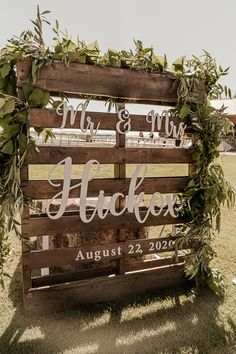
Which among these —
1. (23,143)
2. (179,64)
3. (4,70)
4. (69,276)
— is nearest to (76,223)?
(69,276)

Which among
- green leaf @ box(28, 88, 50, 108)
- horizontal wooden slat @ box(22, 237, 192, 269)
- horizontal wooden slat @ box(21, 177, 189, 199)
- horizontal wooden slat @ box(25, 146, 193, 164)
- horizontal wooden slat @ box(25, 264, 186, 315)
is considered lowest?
horizontal wooden slat @ box(25, 264, 186, 315)

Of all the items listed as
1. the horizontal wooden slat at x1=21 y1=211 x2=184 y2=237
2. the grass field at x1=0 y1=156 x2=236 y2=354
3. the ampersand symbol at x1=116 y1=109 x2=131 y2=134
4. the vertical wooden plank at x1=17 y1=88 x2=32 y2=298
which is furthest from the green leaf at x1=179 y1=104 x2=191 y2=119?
the grass field at x1=0 y1=156 x2=236 y2=354

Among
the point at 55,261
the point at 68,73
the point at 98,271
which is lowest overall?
the point at 98,271

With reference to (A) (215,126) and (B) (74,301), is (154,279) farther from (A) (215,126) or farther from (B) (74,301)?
(A) (215,126)

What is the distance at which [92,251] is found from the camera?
10.3 ft

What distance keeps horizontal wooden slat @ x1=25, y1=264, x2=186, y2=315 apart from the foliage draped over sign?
10.9 inches

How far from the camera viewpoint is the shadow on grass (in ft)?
8.51

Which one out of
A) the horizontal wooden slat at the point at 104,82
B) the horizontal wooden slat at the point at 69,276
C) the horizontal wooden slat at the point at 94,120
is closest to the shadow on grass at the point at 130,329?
the horizontal wooden slat at the point at 69,276

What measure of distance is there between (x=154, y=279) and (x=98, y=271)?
2.20 ft

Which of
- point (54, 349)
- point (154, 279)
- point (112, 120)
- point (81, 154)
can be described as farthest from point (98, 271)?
point (112, 120)

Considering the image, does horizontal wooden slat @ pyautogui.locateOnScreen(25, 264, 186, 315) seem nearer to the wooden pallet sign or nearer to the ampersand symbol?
the wooden pallet sign

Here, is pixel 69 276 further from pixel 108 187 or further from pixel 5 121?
pixel 5 121

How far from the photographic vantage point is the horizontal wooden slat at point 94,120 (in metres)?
2.75

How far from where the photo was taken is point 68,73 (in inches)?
112
